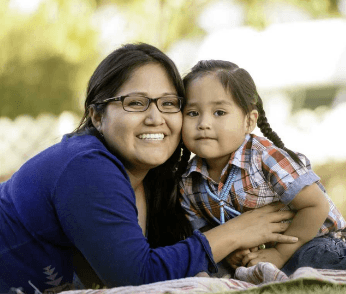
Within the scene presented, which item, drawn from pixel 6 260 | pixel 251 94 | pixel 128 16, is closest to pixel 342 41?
pixel 128 16

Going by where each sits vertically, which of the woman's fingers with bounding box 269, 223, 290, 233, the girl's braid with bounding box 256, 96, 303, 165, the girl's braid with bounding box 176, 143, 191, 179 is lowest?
the woman's fingers with bounding box 269, 223, 290, 233

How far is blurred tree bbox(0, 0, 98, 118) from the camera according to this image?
4.61 meters

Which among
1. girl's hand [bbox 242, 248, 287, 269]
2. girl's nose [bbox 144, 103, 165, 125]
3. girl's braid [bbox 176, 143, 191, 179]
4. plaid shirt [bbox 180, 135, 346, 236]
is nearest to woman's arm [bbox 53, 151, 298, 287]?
girl's nose [bbox 144, 103, 165, 125]

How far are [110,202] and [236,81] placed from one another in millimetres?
781

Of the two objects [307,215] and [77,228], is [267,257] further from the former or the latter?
[77,228]

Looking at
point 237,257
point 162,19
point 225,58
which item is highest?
point 162,19

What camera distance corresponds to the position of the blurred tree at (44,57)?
4605 millimetres

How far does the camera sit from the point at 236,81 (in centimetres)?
202

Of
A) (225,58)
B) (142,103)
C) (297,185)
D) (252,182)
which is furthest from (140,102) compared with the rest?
(225,58)

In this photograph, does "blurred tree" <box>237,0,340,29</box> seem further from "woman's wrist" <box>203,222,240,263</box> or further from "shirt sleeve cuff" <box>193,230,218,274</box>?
"shirt sleeve cuff" <box>193,230,218,274</box>

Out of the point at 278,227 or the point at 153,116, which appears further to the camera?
the point at 278,227

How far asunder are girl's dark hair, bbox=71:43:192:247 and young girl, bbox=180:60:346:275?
0.13 meters

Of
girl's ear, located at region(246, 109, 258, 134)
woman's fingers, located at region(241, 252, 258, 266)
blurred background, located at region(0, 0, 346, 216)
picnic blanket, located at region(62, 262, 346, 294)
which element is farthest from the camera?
blurred background, located at region(0, 0, 346, 216)

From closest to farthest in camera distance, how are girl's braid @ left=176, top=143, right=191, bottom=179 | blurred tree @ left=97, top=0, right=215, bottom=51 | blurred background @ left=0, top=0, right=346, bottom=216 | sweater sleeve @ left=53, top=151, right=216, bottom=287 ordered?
1. sweater sleeve @ left=53, top=151, right=216, bottom=287
2. girl's braid @ left=176, top=143, right=191, bottom=179
3. blurred background @ left=0, top=0, right=346, bottom=216
4. blurred tree @ left=97, top=0, right=215, bottom=51
